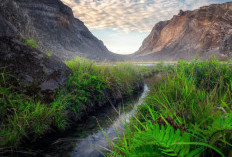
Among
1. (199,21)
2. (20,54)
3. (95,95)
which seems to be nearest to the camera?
(20,54)

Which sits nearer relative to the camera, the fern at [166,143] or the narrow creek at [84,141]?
the fern at [166,143]

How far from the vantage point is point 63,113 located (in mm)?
3381

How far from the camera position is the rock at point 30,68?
3383 mm

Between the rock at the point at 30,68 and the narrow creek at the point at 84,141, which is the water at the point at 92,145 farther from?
the rock at the point at 30,68

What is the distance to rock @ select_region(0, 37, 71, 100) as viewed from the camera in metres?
3.38

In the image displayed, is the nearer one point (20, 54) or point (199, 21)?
point (20, 54)

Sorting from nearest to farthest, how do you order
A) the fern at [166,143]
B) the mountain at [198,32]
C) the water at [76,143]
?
the fern at [166,143] < the water at [76,143] < the mountain at [198,32]

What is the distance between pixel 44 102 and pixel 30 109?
1.55ft

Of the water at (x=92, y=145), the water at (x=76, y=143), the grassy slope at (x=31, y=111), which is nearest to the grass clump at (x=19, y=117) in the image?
the grassy slope at (x=31, y=111)

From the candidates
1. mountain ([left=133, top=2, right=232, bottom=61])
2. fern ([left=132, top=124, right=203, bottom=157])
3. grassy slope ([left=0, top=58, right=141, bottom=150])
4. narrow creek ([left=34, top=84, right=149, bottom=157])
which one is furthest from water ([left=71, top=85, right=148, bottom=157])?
mountain ([left=133, top=2, right=232, bottom=61])

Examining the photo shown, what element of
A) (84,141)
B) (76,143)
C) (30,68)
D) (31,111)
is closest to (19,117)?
(31,111)

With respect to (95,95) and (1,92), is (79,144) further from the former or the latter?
(95,95)

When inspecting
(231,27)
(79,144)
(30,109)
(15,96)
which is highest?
(231,27)

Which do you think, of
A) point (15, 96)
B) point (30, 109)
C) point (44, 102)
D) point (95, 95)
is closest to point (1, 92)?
point (15, 96)
